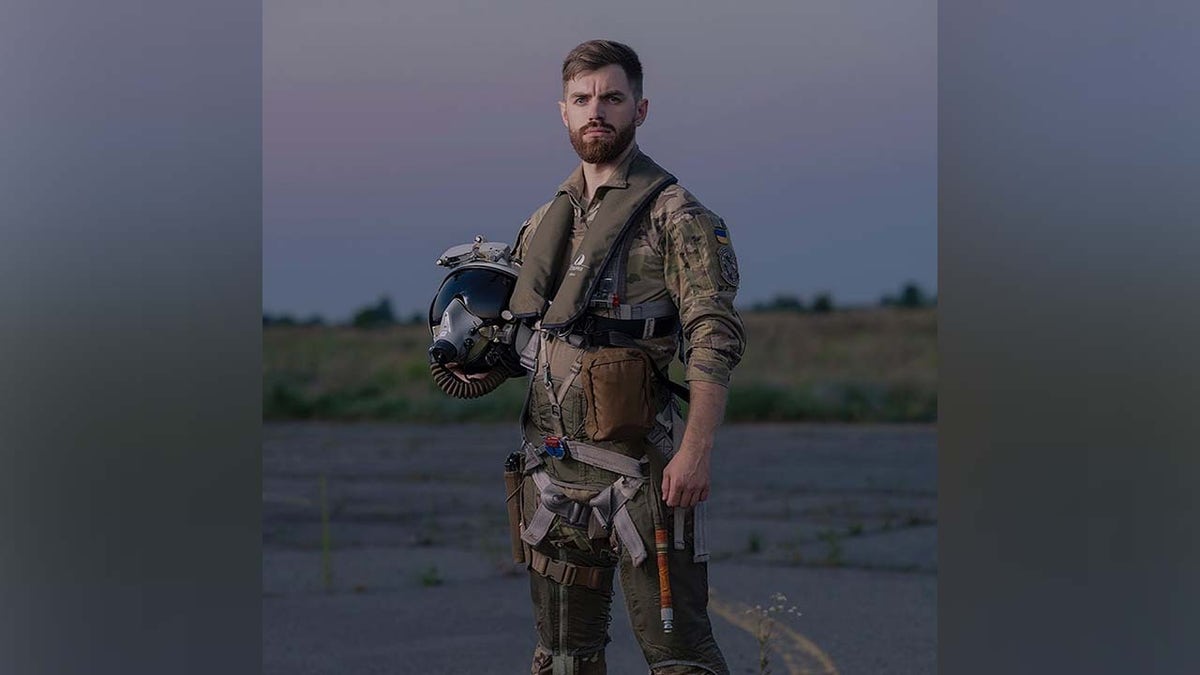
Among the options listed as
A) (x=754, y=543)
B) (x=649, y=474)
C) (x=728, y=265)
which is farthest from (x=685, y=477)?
(x=754, y=543)

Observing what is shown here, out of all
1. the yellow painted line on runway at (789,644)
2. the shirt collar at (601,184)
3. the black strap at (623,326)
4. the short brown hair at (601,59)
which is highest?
the short brown hair at (601,59)

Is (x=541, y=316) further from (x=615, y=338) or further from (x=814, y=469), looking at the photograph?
(x=814, y=469)

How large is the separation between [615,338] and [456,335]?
51cm

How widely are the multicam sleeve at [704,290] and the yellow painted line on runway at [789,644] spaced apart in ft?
8.30

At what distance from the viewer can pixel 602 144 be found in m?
3.60

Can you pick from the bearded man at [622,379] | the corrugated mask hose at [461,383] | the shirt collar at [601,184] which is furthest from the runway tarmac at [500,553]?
the shirt collar at [601,184]

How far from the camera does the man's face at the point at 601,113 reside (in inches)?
140

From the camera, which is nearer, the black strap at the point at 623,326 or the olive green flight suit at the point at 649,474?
the olive green flight suit at the point at 649,474

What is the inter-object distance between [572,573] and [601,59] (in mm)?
1457

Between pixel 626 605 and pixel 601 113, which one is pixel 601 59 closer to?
pixel 601 113

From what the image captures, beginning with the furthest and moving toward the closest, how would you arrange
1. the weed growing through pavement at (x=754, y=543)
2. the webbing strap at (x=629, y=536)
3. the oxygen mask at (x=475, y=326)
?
1. the weed growing through pavement at (x=754, y=543)
2. the oxygen mask at (x=475, y=326)
3. the webbing strap at (x=629, y=536)

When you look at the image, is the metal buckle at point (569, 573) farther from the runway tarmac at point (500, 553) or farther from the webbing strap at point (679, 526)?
the runway tarmac at point (500, 553)

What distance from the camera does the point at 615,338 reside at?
3.62 meters

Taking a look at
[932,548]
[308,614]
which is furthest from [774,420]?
[308,614]
